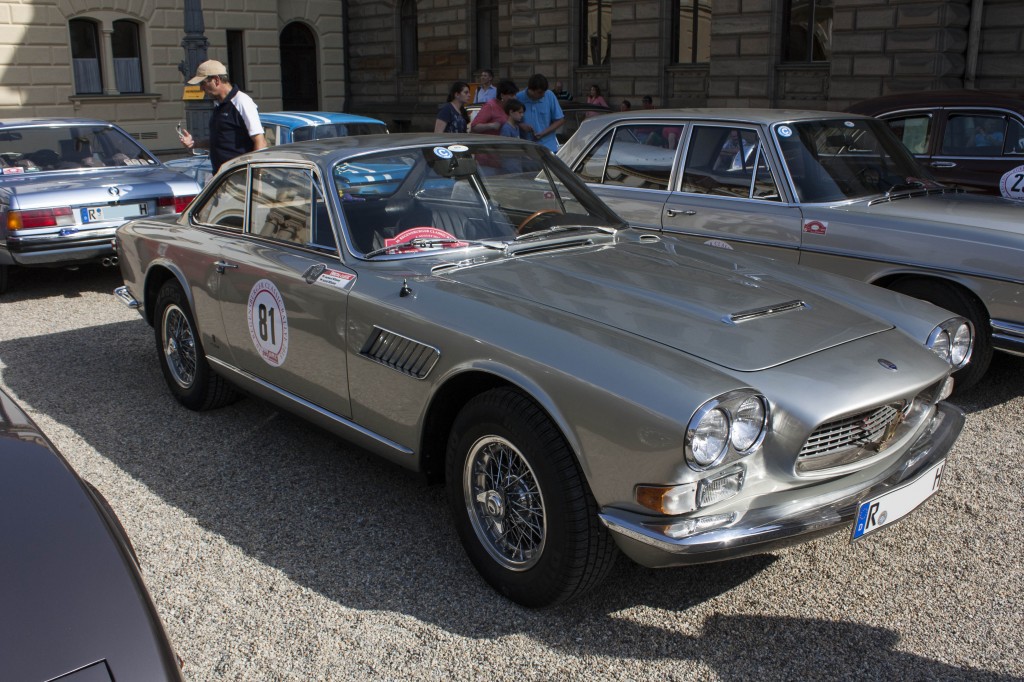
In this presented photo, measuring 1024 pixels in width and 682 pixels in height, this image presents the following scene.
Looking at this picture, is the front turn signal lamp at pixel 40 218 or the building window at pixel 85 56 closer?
the front turn signal lamp at pixel 40 218

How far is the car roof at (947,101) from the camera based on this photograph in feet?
25.8

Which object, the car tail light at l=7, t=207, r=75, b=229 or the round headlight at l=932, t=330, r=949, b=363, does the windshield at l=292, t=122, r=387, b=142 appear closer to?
the car tail light at l=7, t=207, r=75, b=229

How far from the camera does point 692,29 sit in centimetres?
1936

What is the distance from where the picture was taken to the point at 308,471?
4512 millimetres

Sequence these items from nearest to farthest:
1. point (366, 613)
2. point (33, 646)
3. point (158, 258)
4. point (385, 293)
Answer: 1. point (33, 646)
2. point (366, 613)
3. point (385, 293)
4. point (158, 258)

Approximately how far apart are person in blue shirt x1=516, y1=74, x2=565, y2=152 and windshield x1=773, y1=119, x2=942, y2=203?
5.04 meters

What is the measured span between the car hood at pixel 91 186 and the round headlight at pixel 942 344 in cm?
681

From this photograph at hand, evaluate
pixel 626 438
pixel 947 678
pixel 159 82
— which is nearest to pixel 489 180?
pixel 626 438

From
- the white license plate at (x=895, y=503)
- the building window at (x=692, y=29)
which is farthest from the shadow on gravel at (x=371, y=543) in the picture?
the building window at (x=692, y=29)

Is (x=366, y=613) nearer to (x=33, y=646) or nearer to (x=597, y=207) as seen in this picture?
(x=33, y=646)

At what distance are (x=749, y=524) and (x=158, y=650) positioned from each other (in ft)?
5.57

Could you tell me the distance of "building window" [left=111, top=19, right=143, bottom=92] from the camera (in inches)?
925

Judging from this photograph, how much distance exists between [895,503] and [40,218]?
283 inches

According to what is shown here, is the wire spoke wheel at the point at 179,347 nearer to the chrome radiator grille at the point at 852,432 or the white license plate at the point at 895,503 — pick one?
the chrome radiator grille at the point at 852,432
